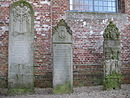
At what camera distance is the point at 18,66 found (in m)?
6.15

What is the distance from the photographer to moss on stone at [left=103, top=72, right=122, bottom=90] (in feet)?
21.4

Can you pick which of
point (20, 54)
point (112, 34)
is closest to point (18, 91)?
point (20, 54)

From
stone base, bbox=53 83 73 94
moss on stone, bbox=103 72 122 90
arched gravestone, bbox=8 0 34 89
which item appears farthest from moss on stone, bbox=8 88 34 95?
moss on stone, bbox=103 72 122 90

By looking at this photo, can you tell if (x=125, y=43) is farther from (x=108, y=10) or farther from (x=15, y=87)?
(x=15, y=87)

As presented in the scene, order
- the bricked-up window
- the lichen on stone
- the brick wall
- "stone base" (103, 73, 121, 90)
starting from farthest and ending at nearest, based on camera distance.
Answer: the bricked-up window < the brick wall < the lichen on stone < "stone base" (103, 73, 121, 90)

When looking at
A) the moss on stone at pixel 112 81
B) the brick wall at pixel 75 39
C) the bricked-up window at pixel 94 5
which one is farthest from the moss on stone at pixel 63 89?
the bricked-up window at pixel 94 5

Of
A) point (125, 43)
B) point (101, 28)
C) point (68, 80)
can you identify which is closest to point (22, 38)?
point (68, 80)

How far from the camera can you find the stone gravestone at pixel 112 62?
6539 mm

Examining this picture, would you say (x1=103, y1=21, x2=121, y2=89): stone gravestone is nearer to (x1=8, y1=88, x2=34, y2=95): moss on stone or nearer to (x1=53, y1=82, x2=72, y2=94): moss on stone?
(x1=53, y1=82, x2=72, y2=94): moss on stone

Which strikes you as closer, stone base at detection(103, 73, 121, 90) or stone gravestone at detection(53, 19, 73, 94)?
stone gravestone at detection(53, 19, 73, 94)

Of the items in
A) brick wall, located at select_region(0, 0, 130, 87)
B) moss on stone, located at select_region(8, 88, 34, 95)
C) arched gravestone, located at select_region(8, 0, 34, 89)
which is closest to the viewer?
moss on stone, located at select_region(8, 88, 34, 95)

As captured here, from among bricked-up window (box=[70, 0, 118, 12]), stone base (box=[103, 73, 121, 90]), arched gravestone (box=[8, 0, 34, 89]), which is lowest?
stone base (box=[103, 73, 121, 90])

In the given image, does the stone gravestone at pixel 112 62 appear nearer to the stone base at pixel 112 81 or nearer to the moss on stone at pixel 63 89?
the stone base at pixel 112 81

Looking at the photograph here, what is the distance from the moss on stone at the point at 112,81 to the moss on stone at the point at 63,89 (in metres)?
1.46
